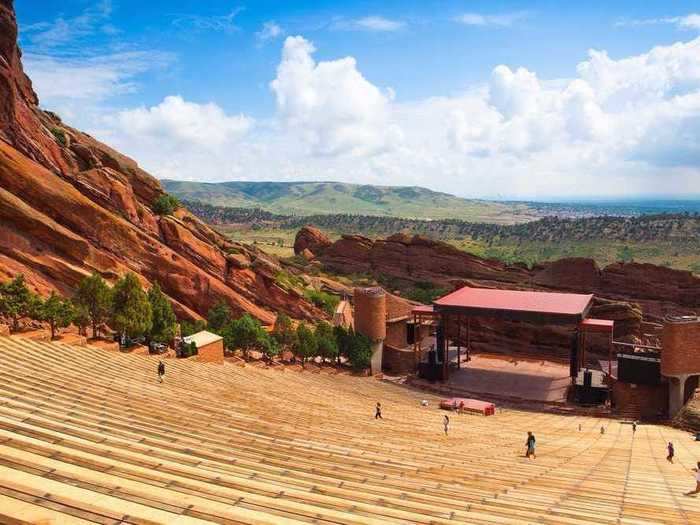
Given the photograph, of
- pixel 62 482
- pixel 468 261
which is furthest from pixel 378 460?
pixel 468 261

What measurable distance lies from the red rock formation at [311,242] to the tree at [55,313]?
69.3 meters

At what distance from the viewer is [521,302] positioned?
4175 centimetres

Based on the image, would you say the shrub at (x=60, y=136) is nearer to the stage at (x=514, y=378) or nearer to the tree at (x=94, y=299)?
the tree at (x=94, y=299)

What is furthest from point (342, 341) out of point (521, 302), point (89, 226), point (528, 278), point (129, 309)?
point (528, 278)

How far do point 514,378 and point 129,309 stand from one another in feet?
106

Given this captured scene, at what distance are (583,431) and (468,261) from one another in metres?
46.6

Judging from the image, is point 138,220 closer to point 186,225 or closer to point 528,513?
point 186,225

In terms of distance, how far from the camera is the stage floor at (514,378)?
40.9 meters

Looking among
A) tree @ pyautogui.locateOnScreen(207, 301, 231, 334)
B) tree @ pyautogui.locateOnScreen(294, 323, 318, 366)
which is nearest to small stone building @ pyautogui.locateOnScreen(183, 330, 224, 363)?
tree @ pyautogui.locateOnScreen(207, 301, 231, 334)

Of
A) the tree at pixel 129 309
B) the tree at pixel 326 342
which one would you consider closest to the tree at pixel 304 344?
the tree at pixel 326 342

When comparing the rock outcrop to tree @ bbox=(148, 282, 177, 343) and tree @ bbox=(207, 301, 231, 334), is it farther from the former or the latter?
tree @ bbox=(148, 282, 177, 343)

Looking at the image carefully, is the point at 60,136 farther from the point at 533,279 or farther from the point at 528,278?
the point at 533,279

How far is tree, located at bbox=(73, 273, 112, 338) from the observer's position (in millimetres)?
28328

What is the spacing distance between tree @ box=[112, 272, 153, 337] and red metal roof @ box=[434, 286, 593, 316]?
2316 centimetres
